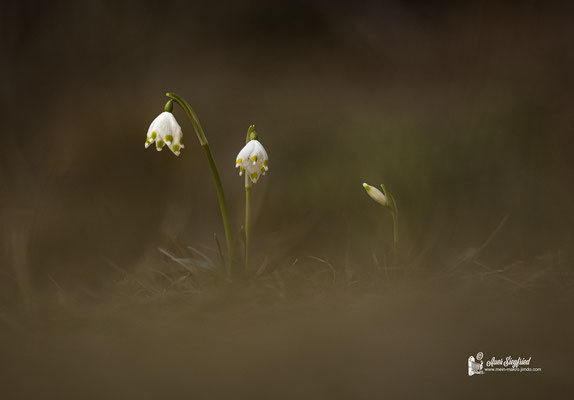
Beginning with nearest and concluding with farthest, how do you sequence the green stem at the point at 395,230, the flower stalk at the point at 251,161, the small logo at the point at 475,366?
the small logo at the point at 475,366
the green stem at the point at 395,230
the flower stalk at the point at 251,161

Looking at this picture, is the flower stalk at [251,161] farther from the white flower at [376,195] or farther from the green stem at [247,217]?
the white flower at [376,195]

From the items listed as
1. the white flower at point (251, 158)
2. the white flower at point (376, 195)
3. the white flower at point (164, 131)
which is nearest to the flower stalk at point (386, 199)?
the white flower at point (376, 195)

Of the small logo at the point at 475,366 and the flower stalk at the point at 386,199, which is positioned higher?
the flower stalk at the point at 386,199

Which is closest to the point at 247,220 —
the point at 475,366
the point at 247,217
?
the point at 247,217

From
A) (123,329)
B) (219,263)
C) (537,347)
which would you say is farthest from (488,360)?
(219,263)

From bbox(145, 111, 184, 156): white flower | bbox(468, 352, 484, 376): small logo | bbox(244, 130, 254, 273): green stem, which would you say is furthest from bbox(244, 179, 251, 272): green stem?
bbox(468, 352, 484, 376): small logo

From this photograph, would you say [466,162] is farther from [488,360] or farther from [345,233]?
[488,360]

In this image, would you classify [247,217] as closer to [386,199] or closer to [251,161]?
[251,161]

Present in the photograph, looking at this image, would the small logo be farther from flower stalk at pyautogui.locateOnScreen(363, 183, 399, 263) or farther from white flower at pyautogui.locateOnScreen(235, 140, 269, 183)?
white flower at pyautogui.locateOnScreen(235, 140, 269, 183)
